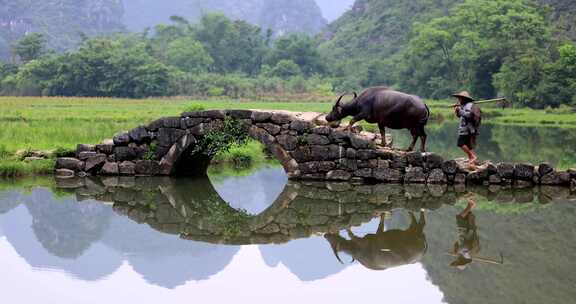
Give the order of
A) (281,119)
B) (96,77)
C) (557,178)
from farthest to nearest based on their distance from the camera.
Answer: (96,77) < (281,119) < (557,178)

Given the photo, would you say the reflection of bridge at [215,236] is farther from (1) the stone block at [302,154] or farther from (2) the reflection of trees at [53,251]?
(1) the stone block at [302,154]

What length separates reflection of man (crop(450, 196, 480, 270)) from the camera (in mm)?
7785

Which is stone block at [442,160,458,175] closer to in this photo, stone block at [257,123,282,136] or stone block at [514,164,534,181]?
stone block at [514,164,534,181]

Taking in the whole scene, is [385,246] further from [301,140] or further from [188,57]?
[188,57]

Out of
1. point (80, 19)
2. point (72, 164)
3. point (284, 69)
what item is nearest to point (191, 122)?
point (72, 164)

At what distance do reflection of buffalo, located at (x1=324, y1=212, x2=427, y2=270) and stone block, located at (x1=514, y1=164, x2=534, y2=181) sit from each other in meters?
3.40

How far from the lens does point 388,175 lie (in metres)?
12.7

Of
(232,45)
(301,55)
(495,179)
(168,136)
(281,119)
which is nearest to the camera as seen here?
(495,179)

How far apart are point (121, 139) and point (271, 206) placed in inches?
157

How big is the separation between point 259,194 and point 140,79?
139 feet

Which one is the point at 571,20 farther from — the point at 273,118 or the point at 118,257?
the point at 118,257

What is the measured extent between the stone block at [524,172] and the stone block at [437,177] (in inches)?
45.4

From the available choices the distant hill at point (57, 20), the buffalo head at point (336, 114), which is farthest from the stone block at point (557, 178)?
the distant hill at point (57, 20)

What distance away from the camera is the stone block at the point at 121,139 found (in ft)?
44.9
